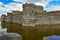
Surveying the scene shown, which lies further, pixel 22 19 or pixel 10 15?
pixel 10 15

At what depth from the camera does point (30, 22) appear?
38219 mm

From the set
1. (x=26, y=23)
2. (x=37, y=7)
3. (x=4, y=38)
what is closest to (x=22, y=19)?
(x=26, y=23)

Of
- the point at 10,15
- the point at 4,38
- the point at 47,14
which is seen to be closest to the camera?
the point at 4,38

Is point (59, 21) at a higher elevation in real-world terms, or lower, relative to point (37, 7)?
lower

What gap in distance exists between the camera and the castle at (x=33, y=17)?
38375 millimetres

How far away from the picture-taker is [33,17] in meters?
39.7

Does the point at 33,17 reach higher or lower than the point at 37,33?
lower

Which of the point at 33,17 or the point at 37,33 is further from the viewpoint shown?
the point at 33,17

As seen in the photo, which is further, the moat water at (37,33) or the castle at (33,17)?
the castle at (33,17)

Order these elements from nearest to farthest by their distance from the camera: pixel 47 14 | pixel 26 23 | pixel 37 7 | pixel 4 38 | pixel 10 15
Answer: pixel 4 38
pixel 26 23
pixel 37 7
pixel 47 14
pixel 10 15

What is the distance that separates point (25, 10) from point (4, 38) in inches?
1363

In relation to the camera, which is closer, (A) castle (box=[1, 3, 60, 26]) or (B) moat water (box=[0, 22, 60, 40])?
(B) moat water (box=[0, 22, 60, 40])

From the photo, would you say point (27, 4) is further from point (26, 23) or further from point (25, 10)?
point (26, 23)

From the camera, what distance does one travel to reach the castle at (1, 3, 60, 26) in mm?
38375
